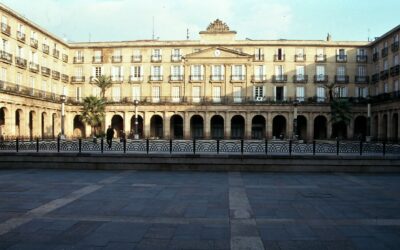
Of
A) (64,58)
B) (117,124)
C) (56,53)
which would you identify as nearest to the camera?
(56,53)

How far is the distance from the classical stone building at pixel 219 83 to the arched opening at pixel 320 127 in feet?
0.50

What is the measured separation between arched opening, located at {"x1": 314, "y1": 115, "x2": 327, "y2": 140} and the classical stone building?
15cm

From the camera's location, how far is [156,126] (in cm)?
5944

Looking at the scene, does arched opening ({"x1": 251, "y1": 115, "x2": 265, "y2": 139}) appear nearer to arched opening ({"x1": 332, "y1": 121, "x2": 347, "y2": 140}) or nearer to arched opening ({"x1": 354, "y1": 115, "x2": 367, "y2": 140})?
arched opening ({"x1": 332, "y1": 121, "x2": 347, "y2": 140})

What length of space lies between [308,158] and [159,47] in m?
44.5

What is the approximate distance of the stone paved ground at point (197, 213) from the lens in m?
6.73

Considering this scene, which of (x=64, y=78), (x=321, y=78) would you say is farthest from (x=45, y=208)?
(x=321, y=78)

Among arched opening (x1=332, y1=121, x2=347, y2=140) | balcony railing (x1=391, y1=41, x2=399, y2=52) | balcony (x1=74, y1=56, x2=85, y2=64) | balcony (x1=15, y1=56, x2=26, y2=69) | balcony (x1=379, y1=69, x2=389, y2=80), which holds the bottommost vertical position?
arched opening (x1=332, y1=121, x2=347, y2=140)

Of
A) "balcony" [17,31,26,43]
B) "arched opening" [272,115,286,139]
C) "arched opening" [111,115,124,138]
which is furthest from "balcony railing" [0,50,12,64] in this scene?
"arched opening" [272,115,286,139]

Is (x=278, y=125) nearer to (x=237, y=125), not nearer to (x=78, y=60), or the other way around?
(x=237, y=125)

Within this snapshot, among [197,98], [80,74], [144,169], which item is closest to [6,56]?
[80,74]

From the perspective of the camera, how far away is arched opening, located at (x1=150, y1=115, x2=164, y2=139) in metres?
58.5

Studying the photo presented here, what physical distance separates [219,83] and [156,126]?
12.0 m

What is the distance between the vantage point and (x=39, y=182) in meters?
13.3
